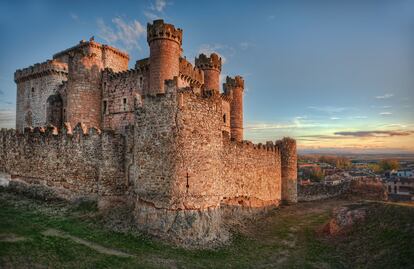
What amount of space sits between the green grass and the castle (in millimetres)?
1214

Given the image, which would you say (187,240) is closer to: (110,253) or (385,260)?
(110,253)

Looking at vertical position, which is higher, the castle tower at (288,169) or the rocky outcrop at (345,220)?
the castle tower at (288,169)

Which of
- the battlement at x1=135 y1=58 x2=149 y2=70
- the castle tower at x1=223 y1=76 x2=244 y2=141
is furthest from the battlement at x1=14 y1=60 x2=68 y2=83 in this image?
the castle tower at x1=223 y1=76 x2=244 y2=141

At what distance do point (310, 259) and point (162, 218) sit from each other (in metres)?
7.11

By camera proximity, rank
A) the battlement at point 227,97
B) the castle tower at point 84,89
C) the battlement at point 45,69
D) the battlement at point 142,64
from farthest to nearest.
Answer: the battlement at point 227,97
the battlement at point 45,69
the castle tower at point 84,89
the battlement at point 142,64

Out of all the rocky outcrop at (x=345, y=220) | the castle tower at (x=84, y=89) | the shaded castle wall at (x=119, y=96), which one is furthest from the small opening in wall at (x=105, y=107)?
the rocky outcrop at (x=345, y=220)

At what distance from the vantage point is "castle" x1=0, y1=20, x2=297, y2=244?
15.1 m

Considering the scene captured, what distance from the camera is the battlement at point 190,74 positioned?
84.3 feet

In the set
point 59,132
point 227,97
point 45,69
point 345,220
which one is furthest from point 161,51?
point 345,220

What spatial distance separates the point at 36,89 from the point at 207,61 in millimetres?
16773

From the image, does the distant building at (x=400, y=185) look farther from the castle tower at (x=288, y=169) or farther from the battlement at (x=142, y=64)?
the battlement at (x=142, y=64)

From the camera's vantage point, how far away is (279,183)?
29469 mm

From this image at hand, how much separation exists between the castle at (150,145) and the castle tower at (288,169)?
0.30ft

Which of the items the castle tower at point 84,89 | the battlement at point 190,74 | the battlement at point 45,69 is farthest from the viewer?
the battlement at point 45,69
